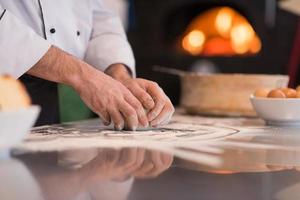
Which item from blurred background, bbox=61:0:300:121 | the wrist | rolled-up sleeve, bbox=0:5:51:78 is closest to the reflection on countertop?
rolled-up sleeve, bbox=0:5:51:78

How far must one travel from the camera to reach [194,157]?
0.76m

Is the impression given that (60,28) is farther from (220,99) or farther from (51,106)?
(220,99)

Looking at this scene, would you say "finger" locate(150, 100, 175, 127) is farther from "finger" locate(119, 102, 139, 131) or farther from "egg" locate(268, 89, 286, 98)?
"egg" locate(268, 89, 286, 98)

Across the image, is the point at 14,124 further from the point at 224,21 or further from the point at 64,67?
the point at 224,21

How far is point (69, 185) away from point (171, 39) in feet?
8.86

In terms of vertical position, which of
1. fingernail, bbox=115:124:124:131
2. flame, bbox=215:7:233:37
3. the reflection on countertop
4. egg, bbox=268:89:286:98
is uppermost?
flame, bbox=215:7:233:37

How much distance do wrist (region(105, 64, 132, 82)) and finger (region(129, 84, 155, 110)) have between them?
8.4 inches

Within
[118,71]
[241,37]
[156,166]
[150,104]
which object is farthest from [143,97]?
[241,37]

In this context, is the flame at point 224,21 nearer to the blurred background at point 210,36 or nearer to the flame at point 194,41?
the blurred background at point 210,36

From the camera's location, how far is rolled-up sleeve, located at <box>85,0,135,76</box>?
1399mm

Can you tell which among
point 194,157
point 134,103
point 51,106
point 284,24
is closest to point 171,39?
point 284,24

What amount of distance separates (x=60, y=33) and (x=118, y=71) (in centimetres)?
17

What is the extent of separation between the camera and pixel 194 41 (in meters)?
3.21

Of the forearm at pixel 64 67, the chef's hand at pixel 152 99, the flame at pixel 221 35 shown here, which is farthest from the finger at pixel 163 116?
the flame at pixel 221 35
